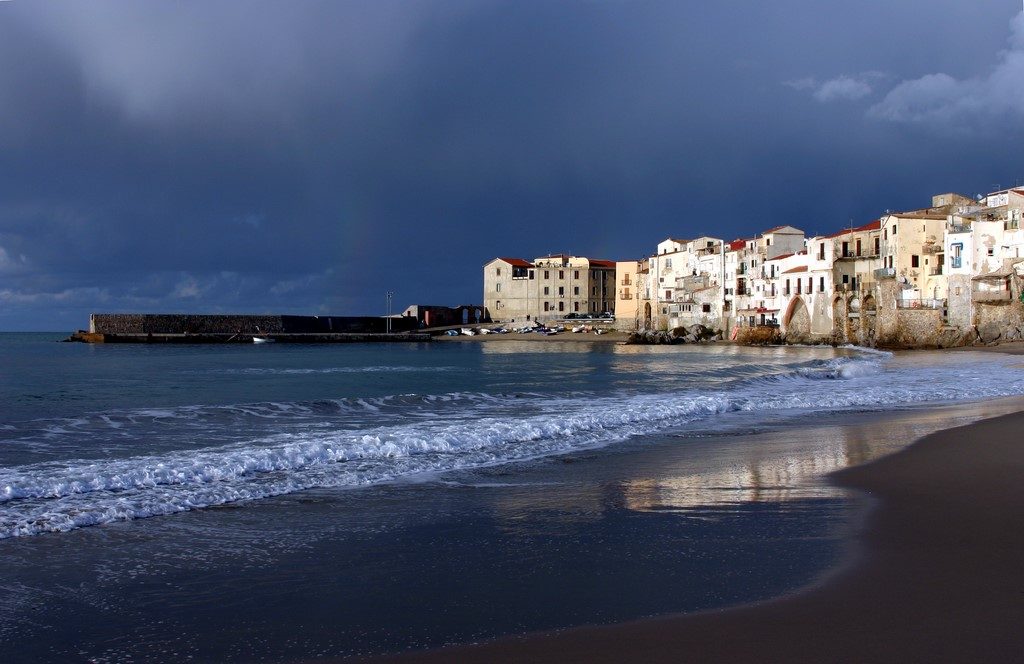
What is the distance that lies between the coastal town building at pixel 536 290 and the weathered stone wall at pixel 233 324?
1185 centimetres

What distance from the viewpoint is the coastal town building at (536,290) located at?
344 feet

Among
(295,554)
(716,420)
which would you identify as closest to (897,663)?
(295,554)

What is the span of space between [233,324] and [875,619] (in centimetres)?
9887

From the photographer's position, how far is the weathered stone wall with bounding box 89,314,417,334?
9044cm

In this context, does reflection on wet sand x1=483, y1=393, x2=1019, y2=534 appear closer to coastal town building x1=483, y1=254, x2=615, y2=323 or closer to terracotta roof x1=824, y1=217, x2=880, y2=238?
terracotta roof x1=824, y1=217, x2=880, y2=238

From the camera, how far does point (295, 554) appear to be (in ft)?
22.0

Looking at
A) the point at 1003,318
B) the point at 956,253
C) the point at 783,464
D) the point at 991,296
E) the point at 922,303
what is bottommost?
the point at 783,464

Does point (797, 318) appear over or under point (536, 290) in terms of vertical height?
under

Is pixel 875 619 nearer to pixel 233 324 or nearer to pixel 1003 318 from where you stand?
pixel 1003 318

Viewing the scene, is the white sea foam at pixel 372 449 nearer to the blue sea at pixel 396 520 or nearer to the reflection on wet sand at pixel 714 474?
the blue sea at pixel 396 520

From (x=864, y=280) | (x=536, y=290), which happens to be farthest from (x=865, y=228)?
(x=536, y=290)

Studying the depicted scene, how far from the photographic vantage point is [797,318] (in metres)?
71.0

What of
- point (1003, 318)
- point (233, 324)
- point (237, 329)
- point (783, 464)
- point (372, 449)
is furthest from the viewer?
point (233, 324)

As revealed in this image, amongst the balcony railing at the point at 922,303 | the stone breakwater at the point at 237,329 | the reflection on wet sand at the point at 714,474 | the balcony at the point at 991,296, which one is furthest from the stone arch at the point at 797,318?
the reflection on wet sand at the point at 714,474
